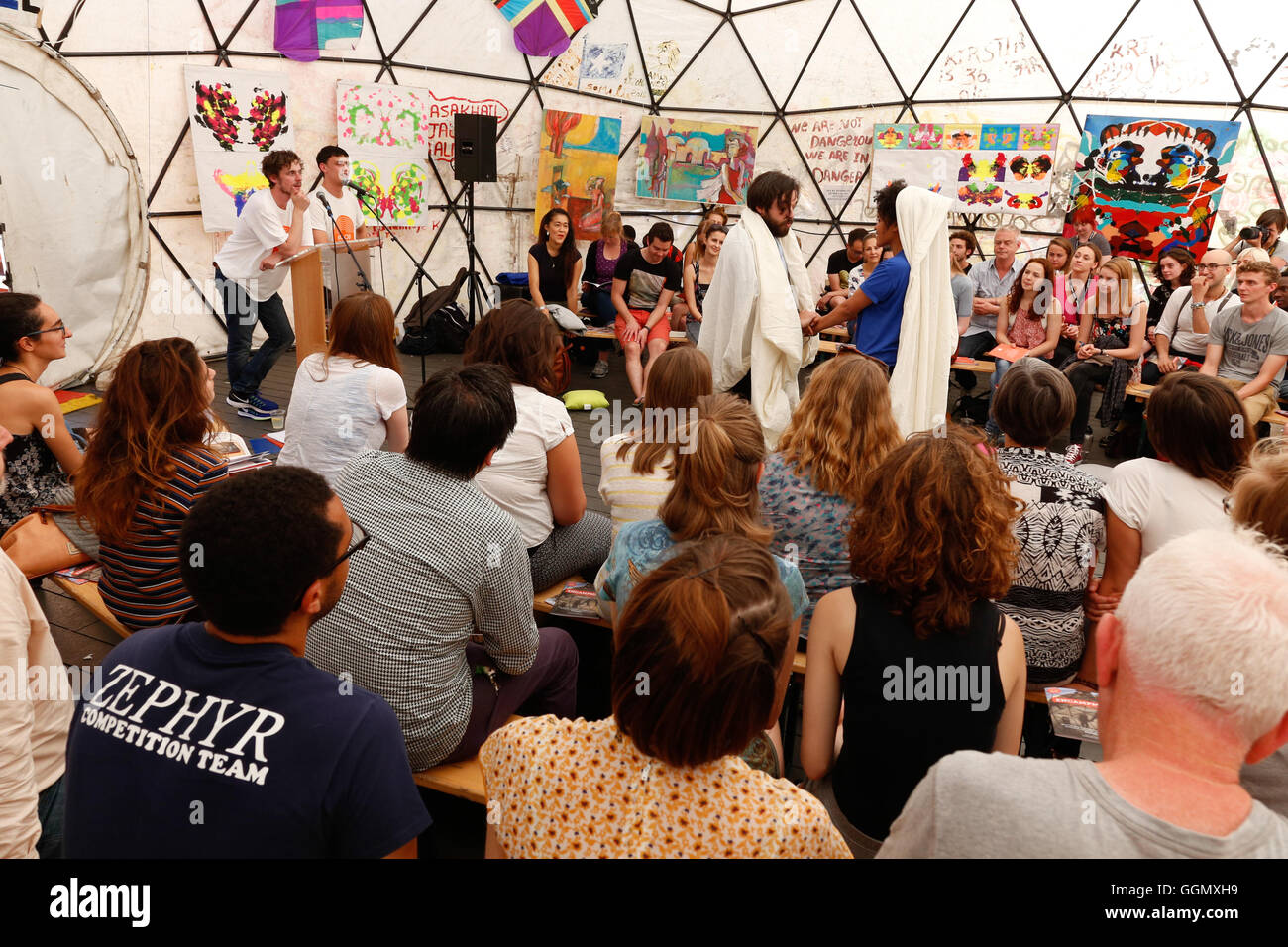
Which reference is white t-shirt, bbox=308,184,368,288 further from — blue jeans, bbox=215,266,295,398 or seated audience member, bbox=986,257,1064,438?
seated audience member, bbox=986,257,1064,438

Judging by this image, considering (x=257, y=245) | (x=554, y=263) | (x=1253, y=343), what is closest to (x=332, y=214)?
(x=257, y=245)

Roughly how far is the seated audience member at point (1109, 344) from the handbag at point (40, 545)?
570cm

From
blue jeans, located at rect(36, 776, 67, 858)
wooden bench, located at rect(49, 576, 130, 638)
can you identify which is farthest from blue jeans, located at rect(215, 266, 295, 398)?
blue jeans, located at rect(36, 776, 67, 858)

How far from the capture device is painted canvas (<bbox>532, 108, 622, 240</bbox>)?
931 cm

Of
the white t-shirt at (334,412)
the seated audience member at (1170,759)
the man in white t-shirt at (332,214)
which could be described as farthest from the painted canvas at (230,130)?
the seated audience member at (1170,759)

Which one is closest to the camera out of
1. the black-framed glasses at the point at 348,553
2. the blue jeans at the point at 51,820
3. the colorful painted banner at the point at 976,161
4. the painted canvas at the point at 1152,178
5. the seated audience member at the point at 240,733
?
the seated audience member at the point at 240,733

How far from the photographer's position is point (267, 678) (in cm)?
128

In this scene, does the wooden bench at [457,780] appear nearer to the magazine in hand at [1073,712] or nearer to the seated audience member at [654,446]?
the seated audience member at [654,446]

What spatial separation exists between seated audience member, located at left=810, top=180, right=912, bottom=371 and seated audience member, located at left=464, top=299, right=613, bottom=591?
190 cm

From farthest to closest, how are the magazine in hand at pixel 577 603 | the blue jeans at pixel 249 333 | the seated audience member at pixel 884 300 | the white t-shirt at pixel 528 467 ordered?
the blue jeans at pixel 249 333 → the seated audience member at pixel 884 300 → the white t-shirt at pixel 528 467 → the magazine in hand at pixel 577 603

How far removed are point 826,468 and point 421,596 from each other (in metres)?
1.21

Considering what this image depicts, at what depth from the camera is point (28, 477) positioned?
3.05 meters

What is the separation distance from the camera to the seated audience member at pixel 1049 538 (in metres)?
2.38

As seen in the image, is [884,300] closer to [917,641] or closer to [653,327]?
[653,327]
